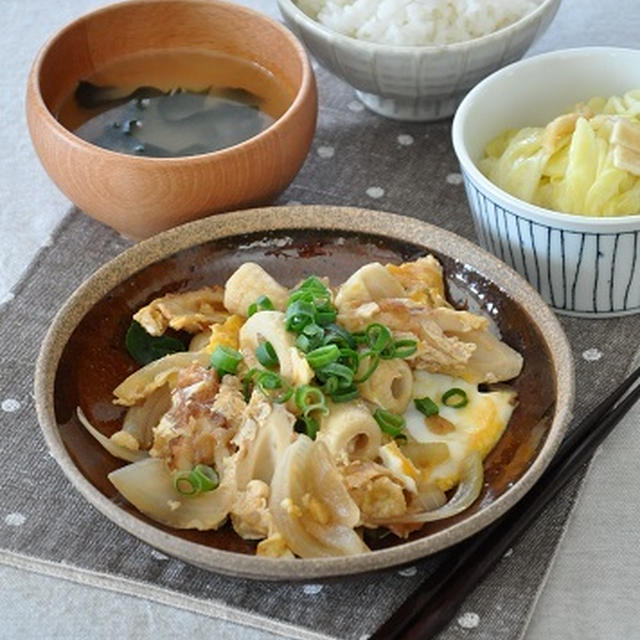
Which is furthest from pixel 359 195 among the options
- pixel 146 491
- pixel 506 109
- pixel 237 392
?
pixel 146 491

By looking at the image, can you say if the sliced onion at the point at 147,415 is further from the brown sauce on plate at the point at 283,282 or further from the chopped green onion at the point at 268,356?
the chopped green onion at the point at 268,356

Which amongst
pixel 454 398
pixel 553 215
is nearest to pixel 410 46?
pixel 553 215

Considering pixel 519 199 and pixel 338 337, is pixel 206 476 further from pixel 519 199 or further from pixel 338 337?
pixel 519 199

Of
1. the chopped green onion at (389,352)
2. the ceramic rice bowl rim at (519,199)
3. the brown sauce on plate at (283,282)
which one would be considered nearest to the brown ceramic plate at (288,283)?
the brown sauce on plate at (283,282)

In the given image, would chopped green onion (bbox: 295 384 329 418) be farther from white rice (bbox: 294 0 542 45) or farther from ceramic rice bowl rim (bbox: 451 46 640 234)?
white rice (bbox: 294 0 542 45)

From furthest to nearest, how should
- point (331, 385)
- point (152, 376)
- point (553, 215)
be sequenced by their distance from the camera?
1. point (553, 215)
2. point (152, 376)
3. point (331, 385)

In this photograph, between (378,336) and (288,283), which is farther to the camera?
(288,283)
